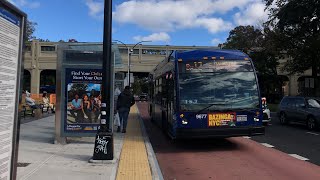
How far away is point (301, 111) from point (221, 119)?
967cm

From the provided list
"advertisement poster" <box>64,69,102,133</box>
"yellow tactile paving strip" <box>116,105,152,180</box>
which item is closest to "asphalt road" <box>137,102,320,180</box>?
"yellow tactile paving strip" <box>116,105,152,180</box>

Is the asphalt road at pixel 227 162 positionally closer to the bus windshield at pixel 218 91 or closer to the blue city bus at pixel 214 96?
the blue city bus at pixel 214 96

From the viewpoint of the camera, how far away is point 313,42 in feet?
107

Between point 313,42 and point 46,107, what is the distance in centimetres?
1960

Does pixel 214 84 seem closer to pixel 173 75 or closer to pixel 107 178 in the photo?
pixel 173 75

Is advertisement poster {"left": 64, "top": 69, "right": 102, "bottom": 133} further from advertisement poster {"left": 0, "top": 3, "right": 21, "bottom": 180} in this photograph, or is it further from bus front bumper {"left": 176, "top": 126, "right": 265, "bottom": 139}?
advertisement poster {"left": 0, "top": 3, "right": 21, "bottom": 180}

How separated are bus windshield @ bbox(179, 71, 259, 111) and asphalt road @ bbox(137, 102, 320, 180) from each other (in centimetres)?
130

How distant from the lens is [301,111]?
67.8 feet

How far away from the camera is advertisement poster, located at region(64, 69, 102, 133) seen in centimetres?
1277

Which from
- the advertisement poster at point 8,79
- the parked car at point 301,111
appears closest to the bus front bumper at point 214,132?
the advertisement poster at point 8,79

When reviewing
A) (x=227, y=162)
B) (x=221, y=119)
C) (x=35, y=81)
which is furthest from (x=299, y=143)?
(x=35, y=81)

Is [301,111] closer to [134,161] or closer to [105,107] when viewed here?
[134,161]

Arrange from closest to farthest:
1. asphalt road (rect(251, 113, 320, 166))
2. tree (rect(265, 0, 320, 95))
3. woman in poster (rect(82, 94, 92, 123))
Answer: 1. asphalt road (rect(251, 113, 320, 166))
2. woman in poster (rect(82, 94, 92, 123))
3. tree (rect(265, 0, 320, 95))

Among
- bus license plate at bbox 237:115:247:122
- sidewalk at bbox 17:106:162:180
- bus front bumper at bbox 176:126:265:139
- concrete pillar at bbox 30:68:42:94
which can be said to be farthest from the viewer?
concrete pillar at bbox 30:68:42:94
